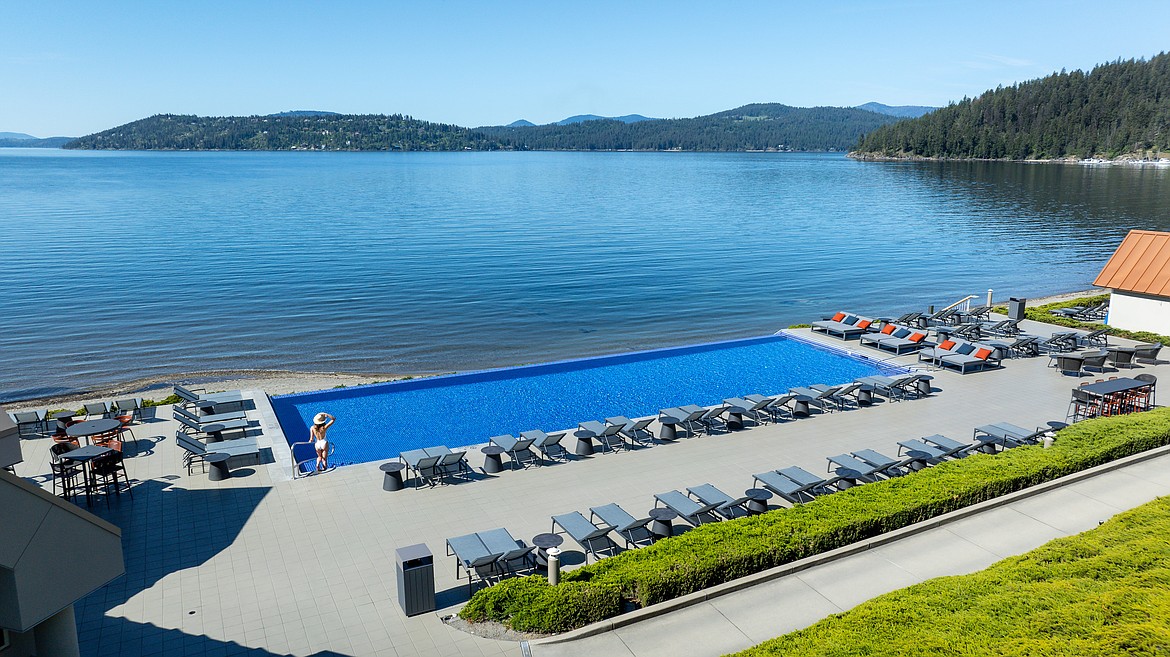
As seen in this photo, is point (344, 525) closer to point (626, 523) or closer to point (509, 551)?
point (509, 551)

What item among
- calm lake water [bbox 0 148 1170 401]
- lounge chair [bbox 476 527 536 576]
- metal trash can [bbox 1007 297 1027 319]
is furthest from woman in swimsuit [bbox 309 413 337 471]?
metal trash can [bbox 1007 297 1027 319]

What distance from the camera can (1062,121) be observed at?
16312cm

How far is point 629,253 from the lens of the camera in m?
53.9

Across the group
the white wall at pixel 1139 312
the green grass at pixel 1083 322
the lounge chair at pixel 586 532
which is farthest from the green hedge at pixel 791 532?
the white wall at pixel 1139 312

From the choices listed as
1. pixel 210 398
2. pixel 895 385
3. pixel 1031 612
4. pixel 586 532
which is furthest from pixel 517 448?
pixel 895 385

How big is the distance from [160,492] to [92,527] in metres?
9.71

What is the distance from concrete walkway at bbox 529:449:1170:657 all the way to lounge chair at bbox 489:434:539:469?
6.11 meters

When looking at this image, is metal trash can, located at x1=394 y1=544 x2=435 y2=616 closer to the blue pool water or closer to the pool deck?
the pool deck

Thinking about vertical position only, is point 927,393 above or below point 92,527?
below

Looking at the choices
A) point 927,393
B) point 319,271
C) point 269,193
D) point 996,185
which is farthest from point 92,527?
point 996,185

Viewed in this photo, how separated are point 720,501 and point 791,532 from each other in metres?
1.94

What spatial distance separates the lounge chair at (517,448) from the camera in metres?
15.3

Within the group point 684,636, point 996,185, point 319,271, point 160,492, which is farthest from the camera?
point 996,185

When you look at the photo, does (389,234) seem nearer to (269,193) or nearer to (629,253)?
(629,253)
